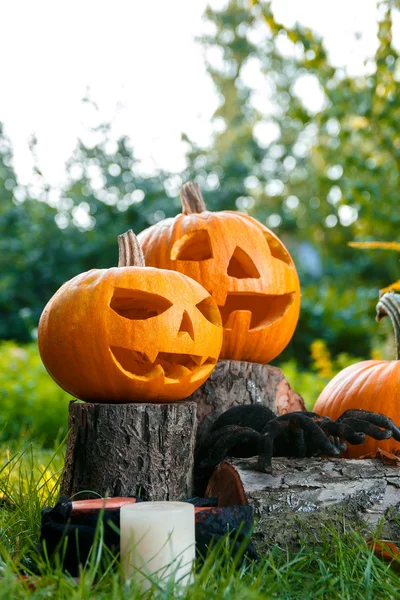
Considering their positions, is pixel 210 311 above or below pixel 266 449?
above

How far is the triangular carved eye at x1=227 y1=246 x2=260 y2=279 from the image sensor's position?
2697mm

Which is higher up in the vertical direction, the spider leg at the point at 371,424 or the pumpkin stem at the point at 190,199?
the pumpkin stem at the point at 190,199

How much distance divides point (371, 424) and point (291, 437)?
11.1 inches

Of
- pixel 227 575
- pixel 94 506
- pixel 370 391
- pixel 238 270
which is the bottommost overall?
pixel 227 575

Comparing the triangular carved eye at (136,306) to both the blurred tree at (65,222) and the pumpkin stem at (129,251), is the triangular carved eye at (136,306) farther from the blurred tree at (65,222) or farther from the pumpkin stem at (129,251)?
the blurred tree at (65,222)

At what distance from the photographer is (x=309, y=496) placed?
1979 millimetres

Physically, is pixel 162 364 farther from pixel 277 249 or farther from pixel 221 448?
pixel 277 249

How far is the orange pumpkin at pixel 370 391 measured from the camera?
2.54 metres

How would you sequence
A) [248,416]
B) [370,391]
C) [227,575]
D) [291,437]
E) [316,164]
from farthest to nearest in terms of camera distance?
[316,164], [370,391], [248,416], [291,437], [227,575]

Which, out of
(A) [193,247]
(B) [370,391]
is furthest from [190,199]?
(B) [370,391]

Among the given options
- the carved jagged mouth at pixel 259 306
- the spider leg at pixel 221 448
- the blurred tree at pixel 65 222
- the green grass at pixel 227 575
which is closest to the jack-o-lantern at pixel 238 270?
the carved jagged mouth at pixel 259 306

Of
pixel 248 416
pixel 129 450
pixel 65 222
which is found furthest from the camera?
pixel 65 222

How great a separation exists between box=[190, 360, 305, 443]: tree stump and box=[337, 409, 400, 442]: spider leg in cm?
52

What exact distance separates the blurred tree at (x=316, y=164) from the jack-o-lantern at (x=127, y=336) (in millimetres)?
3077
